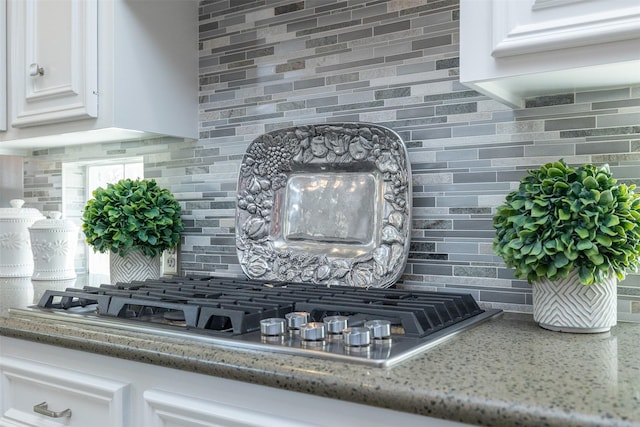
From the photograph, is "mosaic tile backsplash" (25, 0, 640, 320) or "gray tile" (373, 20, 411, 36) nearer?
"mosaic tile backsplash" (25, 0, 640, 320)

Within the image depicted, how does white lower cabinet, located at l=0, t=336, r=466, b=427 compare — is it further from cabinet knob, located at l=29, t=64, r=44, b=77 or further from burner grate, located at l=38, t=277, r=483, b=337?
cabinet knob, located at l=29, t=64, r=44, b=77

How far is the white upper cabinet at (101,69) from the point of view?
169cm

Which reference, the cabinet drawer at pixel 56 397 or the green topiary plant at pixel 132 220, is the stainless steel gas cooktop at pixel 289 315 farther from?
the green topiary plant at pixel 132 220

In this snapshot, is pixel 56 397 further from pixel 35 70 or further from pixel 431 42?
pixel 431 42

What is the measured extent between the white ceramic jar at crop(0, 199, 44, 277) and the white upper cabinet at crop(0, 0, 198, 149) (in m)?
0.30

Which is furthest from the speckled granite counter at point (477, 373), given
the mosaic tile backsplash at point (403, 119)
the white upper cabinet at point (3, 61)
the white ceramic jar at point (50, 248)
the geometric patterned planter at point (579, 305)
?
the white upper cabinet at point (3, 61)

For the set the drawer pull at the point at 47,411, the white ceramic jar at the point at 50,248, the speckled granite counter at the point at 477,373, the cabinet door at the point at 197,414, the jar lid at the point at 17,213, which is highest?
the jar lid at the point at 17,213

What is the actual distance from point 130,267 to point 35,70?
0.68 metres

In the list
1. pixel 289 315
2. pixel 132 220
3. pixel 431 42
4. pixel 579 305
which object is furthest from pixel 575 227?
pixel 132 220

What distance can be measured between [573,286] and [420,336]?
33cm

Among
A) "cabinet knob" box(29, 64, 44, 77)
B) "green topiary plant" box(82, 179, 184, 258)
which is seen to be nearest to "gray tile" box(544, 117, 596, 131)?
"green topiary plant" box(82, 179, 184, 258)

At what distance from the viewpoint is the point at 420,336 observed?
1011 mm

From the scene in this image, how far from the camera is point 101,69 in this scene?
1693 millimetres

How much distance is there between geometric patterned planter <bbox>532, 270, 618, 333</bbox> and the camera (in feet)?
3.61
